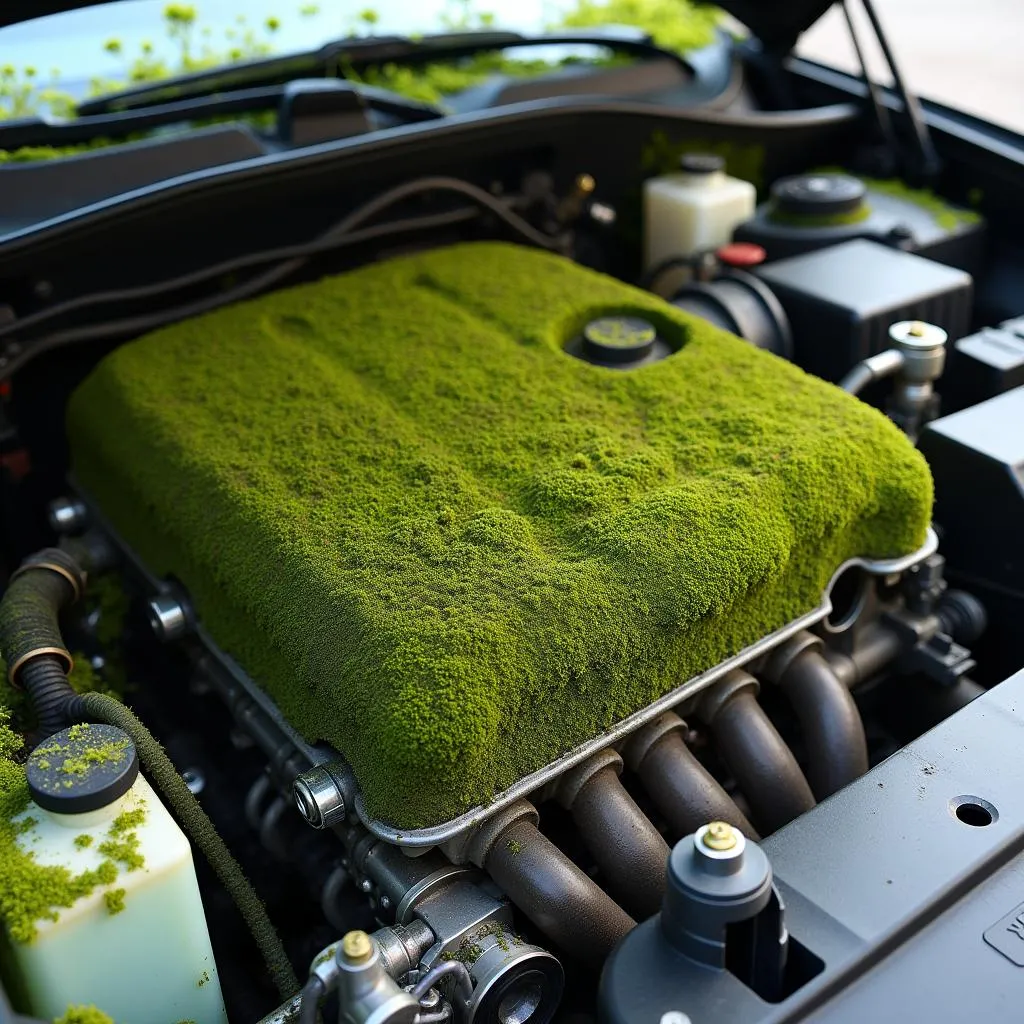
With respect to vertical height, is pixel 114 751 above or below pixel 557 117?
below

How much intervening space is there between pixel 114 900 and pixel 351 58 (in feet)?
5.28

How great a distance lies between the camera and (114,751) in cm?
98

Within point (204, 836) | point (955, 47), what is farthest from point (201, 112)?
point (955, 47)

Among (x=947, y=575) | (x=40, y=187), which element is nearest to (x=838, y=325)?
(x=947, y=575)

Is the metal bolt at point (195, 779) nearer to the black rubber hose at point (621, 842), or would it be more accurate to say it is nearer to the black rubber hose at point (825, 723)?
the black rubber hose at point (621, 842)

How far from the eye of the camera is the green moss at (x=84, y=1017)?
855mm

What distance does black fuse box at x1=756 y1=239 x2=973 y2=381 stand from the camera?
5.60ft

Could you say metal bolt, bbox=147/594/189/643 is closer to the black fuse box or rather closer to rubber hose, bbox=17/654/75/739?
rubber hose, bbox=17/654/75/739

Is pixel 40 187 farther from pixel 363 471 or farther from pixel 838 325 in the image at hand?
pixel 838 325

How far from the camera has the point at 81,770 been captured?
0.96 m

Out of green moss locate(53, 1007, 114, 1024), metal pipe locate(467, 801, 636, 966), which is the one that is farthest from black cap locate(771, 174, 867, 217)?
green moss locate(53, 1007, 114, 1024)

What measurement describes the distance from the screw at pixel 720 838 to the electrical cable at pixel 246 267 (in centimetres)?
121

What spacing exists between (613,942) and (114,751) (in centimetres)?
50

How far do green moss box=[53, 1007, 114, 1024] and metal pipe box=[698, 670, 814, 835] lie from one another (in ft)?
2.31
